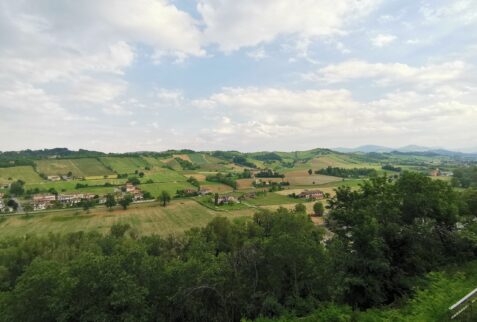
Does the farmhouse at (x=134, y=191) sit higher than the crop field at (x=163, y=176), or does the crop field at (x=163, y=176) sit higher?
the crop field at (x=163, y=176)

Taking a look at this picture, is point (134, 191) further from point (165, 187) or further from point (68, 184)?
point (68, 184)

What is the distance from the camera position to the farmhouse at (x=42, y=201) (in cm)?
9656

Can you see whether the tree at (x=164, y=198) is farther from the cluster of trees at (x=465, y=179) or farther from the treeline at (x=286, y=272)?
the cluster of trees at (x=465, y=179)

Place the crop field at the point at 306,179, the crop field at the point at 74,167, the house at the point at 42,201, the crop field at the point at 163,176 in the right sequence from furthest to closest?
the crop field at the point at 74,167 < the crop field at the point at 163,176 < the crop field at the point at 306,179 < the house at the point at 42,201

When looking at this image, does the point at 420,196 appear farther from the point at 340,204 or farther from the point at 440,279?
the point at 440,279

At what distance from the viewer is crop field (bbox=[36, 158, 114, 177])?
490 feet

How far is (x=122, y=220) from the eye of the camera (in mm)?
77812

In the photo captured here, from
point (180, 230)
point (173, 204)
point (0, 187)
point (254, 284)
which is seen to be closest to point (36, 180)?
point (0, 187)

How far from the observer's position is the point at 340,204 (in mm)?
25781

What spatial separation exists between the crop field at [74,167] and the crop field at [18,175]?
569 centimetres

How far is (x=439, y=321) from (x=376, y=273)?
847 centimetres

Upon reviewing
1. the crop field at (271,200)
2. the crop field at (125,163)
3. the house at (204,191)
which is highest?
the crop field at (125,163)

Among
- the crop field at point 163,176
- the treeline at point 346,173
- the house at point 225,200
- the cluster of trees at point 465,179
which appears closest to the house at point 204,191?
the house at point 225,200

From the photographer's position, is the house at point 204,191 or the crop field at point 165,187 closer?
the house at point 204,191
